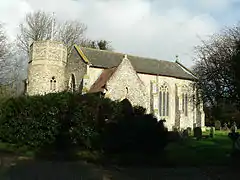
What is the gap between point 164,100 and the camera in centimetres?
4434

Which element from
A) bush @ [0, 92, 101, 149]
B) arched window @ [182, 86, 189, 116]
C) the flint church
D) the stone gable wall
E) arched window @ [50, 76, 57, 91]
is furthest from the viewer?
arched window @ [182, 86, 189, 116]

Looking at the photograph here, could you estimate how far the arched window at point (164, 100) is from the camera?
44.0 meters

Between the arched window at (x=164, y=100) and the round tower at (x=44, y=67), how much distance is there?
44.1 ft

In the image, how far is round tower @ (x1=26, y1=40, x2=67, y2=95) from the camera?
39.8 meters

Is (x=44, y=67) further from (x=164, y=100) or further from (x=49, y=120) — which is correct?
(x=49, y=120)

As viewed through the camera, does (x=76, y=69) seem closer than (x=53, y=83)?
No

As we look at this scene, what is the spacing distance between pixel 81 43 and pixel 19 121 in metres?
35.4

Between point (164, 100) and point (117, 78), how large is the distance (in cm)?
1143

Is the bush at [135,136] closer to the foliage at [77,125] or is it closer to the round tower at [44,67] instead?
the foliage at [77,125]

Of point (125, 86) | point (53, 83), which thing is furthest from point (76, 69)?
point (125, 86)

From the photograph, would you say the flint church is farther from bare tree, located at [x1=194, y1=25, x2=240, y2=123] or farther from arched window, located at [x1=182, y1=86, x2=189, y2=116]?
bare tree, located at [x1=194, y1=25, x2=240, y2=123]

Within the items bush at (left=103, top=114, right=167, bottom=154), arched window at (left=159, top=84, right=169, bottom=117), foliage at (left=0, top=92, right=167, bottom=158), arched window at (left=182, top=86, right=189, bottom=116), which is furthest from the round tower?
bush at (left=103, top=114, right=167, bottom=154)

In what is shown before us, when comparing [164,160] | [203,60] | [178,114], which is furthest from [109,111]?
[178,114]

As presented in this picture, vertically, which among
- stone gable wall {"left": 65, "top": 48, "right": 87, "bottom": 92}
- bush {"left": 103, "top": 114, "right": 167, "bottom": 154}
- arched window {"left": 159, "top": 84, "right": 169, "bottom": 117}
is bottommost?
bush {"left": 103, "top": 114, "right": 167, "bottom": 154}
